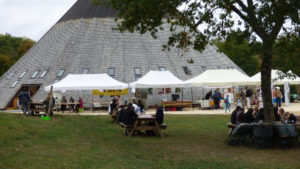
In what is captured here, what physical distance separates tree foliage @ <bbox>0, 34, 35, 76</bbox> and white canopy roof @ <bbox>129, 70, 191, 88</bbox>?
112ft

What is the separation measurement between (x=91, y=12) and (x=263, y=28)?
38431mm

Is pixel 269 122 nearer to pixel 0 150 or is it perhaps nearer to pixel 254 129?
pixel 254 129

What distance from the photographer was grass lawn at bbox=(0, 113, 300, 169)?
31.1 ft

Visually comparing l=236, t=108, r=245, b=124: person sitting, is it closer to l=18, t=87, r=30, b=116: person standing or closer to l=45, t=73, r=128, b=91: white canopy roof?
l=18, t=87, r=30, b=116: person standing

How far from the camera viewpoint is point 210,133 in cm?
1656

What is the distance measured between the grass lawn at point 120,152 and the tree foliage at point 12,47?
49.2m

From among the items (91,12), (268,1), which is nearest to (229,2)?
(268,1)

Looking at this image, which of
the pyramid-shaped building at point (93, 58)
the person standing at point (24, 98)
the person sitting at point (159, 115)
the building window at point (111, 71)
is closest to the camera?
the person sitting at point (159, 115)

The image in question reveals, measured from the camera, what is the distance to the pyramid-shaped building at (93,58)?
40.4 metres

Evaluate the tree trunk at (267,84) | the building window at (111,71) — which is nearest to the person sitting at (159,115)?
the tree trunk at (267,84)

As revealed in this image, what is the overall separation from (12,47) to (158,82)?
166 ft

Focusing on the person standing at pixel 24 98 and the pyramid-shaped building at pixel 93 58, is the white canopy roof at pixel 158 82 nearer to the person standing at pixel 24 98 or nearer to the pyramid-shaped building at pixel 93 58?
the pyramid-shaped building at pixel 93 58

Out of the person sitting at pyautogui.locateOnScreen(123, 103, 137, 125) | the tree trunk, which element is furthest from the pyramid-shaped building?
the tree trunk

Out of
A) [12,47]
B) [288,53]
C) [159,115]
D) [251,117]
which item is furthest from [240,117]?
[12,47]
